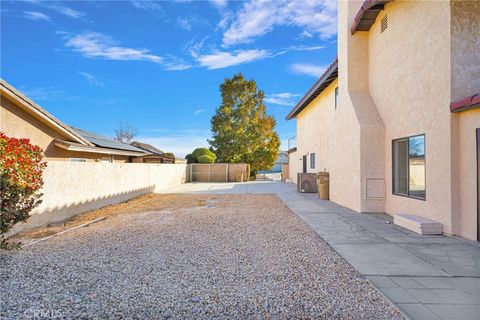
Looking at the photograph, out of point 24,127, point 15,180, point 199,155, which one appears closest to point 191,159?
point 199,155

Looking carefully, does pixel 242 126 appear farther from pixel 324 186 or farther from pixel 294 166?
pixel 324 186

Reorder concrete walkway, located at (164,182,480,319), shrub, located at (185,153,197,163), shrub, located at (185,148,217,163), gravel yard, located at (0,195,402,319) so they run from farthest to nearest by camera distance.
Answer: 1. shrub, located at (185,153,197,163)
2. shrub, located at (185,148,217,163)
3. concrete walkway, located at (164,182,480,319)
4. gravel yard, located at (0,195,402,319)

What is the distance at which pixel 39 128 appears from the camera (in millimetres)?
10258

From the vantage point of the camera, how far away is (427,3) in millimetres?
6656

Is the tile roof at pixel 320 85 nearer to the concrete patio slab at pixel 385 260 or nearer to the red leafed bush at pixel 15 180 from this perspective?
the concrete patio slab at pixel 385 260

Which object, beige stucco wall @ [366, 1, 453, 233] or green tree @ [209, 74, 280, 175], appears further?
green tree @ [209, 74, 280, 175]

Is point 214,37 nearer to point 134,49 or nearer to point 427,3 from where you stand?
point 134,49

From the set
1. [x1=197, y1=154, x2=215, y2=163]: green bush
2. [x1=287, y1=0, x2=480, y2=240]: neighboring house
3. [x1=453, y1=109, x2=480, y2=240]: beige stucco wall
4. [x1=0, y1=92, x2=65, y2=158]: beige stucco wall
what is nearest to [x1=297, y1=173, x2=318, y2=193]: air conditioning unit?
[x1=287, y1=0, x2=480, y2=240]: neighboring house

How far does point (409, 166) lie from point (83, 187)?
33.3 feet

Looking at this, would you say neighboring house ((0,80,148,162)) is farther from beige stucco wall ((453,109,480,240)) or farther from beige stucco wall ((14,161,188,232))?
beige stucco wall ((453,109,480,240))

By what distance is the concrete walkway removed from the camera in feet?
10.3

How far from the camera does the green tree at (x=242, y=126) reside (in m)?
28.1

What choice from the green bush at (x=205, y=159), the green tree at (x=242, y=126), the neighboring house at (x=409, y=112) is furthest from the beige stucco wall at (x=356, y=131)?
the green bush at (x=205, y=159)

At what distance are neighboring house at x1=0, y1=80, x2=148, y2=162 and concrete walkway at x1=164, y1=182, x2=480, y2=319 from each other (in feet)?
32.4
